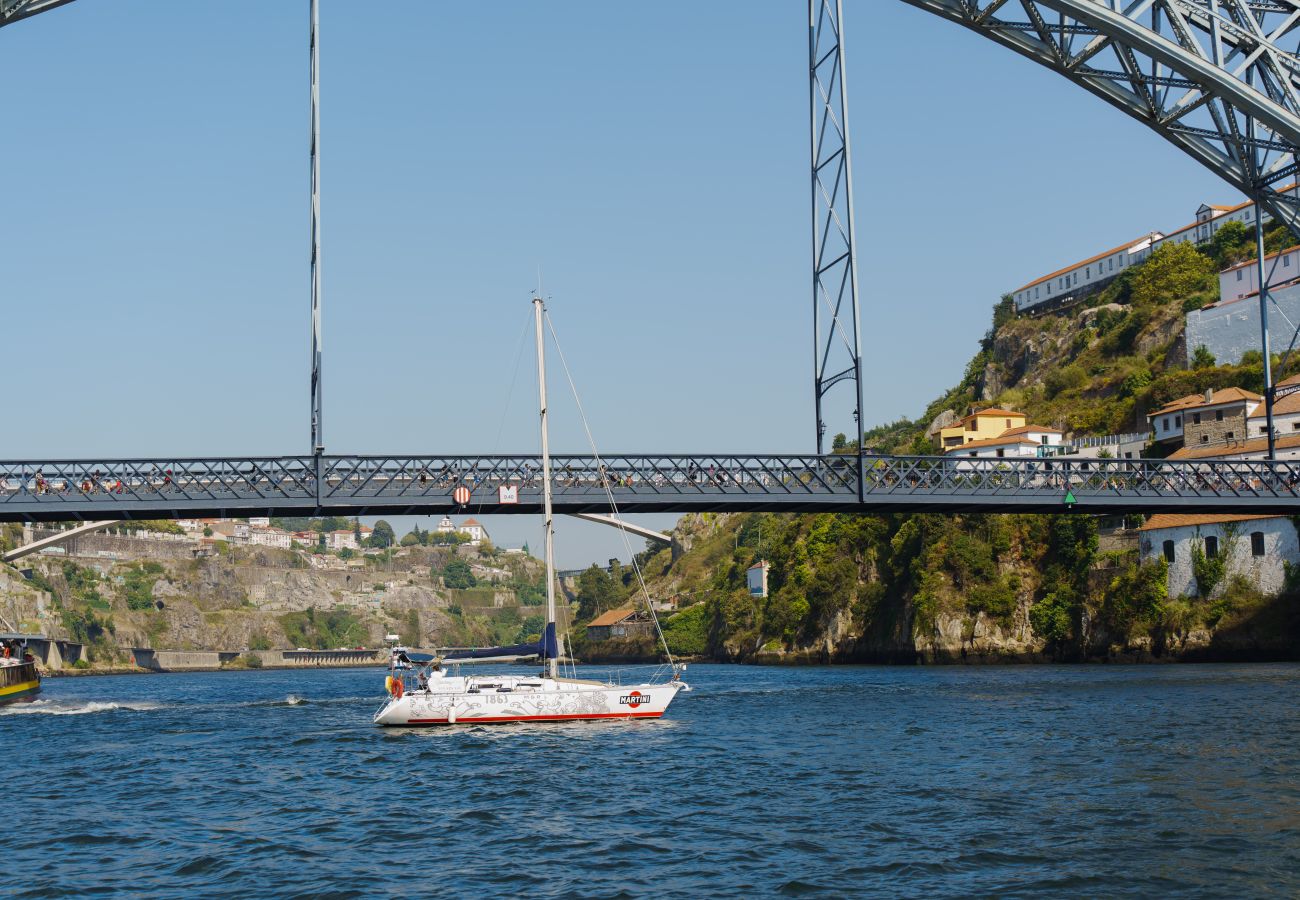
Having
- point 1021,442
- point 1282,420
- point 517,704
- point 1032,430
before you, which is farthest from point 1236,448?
point 517,704

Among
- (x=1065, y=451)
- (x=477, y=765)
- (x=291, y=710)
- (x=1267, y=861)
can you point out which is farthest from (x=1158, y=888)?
(x=1065, y=451)

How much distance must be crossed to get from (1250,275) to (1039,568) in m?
39.4

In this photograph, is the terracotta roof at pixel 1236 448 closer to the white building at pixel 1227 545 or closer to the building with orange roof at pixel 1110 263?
the white building at pixel 1227 545

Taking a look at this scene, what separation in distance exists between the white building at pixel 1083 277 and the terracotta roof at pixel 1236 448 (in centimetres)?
6138

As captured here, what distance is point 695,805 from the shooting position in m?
Result: 30.0

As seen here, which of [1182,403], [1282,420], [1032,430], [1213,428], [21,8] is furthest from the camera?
[1032,430]

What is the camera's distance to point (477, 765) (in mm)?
38219

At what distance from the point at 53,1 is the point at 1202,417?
292 ft

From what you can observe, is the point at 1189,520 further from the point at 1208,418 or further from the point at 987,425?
the point at 987,425

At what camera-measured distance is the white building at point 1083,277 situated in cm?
16312

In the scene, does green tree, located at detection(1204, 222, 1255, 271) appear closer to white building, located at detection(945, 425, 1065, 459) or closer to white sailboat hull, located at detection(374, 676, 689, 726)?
white building, located at detection(945, 425, 1065, 459)

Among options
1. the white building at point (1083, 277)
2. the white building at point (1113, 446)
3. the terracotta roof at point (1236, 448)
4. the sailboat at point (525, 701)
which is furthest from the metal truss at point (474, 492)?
the white building at point (1083, 277)

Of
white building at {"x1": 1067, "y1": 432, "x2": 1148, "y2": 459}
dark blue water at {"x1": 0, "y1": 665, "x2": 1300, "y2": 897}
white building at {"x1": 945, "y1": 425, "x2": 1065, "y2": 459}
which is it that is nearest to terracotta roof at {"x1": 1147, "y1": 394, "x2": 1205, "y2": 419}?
white building at {"x1": 1067, "y1": 432, "x2": 1148, "y2": 459}

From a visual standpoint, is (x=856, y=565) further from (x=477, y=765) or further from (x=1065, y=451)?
(x=477, y=765)
